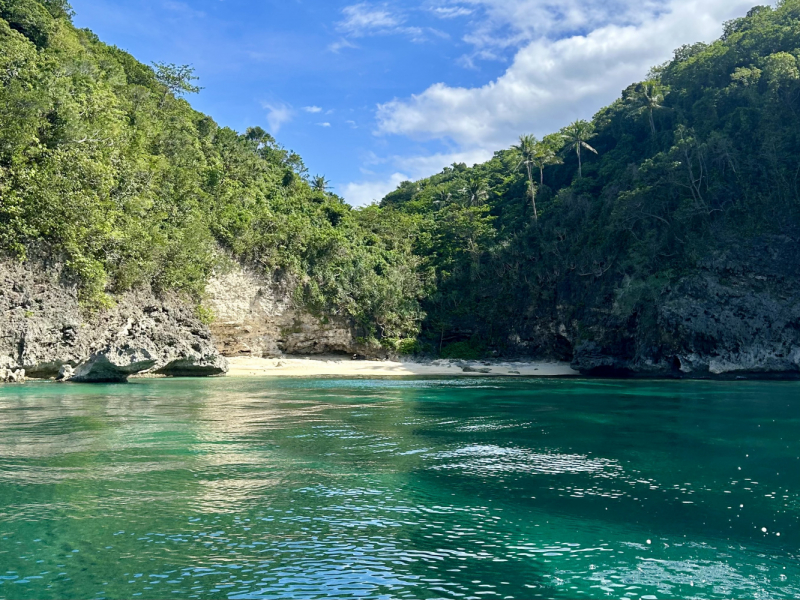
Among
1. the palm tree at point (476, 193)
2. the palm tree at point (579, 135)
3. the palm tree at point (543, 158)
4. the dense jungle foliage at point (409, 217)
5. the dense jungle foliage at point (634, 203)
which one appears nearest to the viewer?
the dense jungle foliage at point (409, 217)

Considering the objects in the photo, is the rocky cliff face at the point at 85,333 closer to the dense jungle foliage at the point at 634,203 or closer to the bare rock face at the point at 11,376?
the bare rock face at the point at 11,376

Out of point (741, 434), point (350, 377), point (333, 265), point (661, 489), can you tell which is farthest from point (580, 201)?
point (661, 489)

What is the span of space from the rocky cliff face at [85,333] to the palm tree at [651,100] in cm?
4341

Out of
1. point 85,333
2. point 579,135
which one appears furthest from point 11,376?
point 579,135

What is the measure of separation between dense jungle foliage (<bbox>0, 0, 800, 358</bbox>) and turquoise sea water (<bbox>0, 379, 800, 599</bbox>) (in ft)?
47.0

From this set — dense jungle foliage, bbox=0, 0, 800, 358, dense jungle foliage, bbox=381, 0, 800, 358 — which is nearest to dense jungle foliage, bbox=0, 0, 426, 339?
dense jungle foliage, bbox=0, 0, 800, 358

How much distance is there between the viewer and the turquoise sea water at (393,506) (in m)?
5.62

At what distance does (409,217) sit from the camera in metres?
64.4

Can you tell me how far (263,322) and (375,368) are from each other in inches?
370

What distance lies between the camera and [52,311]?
2503cm

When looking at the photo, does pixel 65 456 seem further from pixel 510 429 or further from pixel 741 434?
pixel 741 434

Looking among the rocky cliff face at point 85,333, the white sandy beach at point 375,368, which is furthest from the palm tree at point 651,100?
the rocky cliff face at point 85,333

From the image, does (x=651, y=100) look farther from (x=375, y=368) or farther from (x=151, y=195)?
(x=151, y=195)

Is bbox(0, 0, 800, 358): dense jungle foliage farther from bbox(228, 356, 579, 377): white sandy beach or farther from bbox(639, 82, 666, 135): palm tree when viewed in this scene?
bbox(228, 356, 579, 377): white sandy beach
